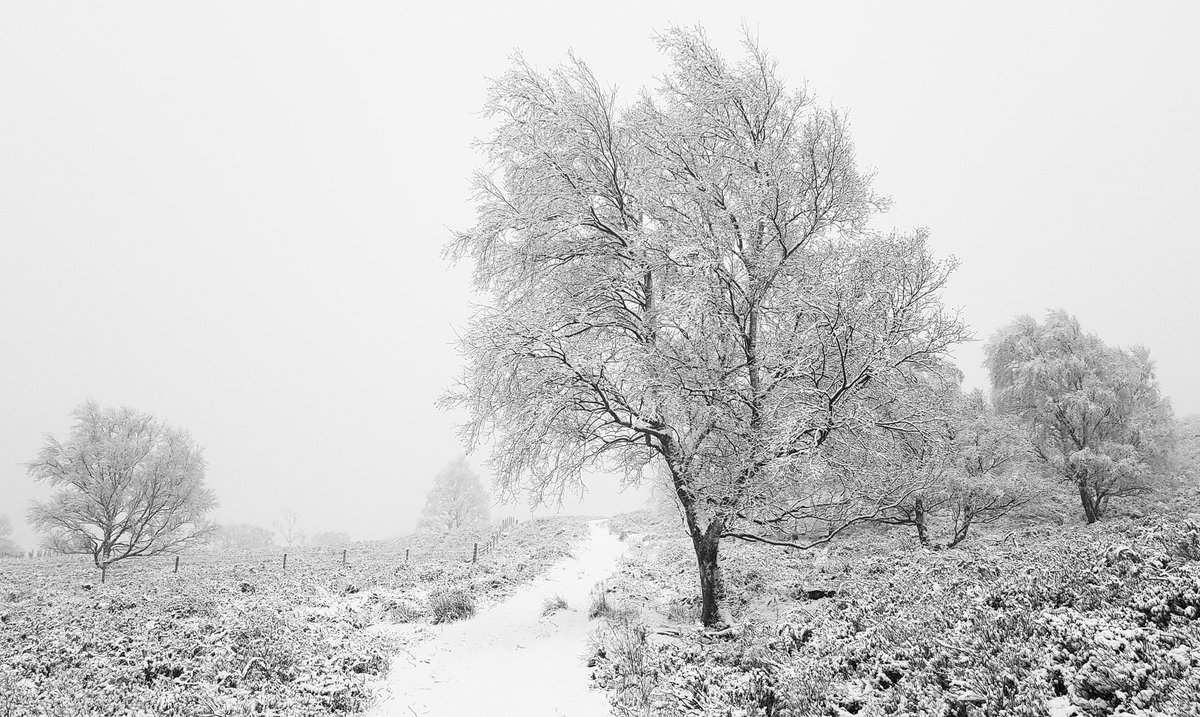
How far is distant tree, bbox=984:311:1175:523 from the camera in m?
16.6

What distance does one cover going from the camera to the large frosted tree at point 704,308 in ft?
27.2

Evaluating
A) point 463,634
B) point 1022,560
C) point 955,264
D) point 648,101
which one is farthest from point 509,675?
point 648,101

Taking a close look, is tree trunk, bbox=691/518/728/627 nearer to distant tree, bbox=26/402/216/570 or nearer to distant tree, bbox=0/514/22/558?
distant tree, bbox=26/402/216/570

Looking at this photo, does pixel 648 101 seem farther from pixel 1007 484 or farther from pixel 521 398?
pixel 1007 484

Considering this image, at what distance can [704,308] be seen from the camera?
27.6 feet

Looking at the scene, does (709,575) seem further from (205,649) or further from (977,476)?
(977,476)

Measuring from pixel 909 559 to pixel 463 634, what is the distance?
978cm

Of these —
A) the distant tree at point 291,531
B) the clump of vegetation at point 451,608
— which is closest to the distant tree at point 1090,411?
the clump of vegetation at point 451,608

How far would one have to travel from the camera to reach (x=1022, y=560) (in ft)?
27.4

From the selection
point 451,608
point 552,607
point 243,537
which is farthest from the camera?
point 243,537

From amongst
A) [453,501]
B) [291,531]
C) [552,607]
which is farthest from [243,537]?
[552,607]

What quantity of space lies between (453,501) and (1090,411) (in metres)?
53.1

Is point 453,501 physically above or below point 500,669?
below

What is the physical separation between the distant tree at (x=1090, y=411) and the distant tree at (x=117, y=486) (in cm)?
3529
